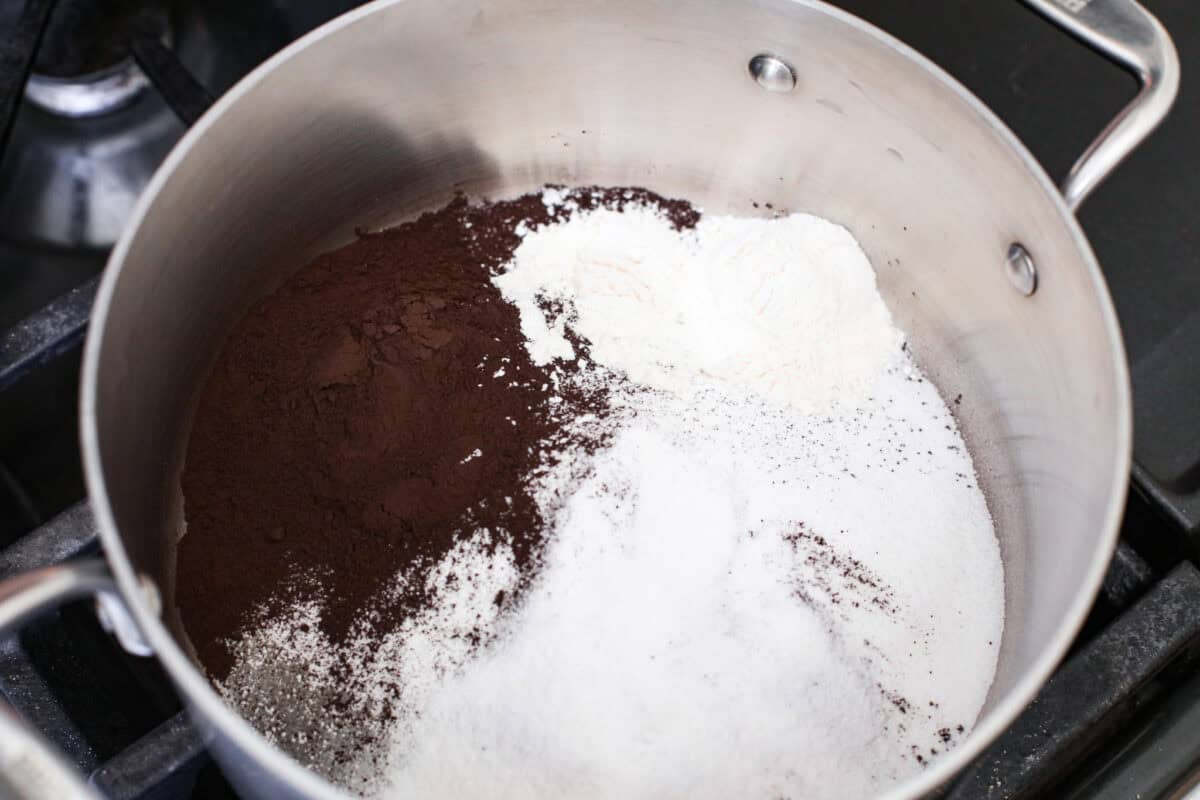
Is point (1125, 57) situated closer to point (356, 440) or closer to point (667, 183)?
point (667, 183)

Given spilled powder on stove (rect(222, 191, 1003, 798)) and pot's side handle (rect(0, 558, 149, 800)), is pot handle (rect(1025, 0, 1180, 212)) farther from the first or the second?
pot's side handle (rect(0, 558, 149, 800))

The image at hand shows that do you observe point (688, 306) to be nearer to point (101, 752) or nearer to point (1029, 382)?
point (1029, 382)

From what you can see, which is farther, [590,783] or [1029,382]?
[1029,382]

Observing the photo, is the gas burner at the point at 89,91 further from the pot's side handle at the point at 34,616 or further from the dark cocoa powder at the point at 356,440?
the pot's side handle at the point at 34,616

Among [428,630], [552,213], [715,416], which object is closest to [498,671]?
[428,630]

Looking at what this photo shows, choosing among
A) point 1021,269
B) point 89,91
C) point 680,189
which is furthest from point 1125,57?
point 89,91

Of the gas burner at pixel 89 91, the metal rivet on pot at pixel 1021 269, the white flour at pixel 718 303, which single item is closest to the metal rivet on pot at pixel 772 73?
the white flour at pixel 718 303

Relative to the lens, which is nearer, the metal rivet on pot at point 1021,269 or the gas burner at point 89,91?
the metal rivet on pot at point 1021,269
